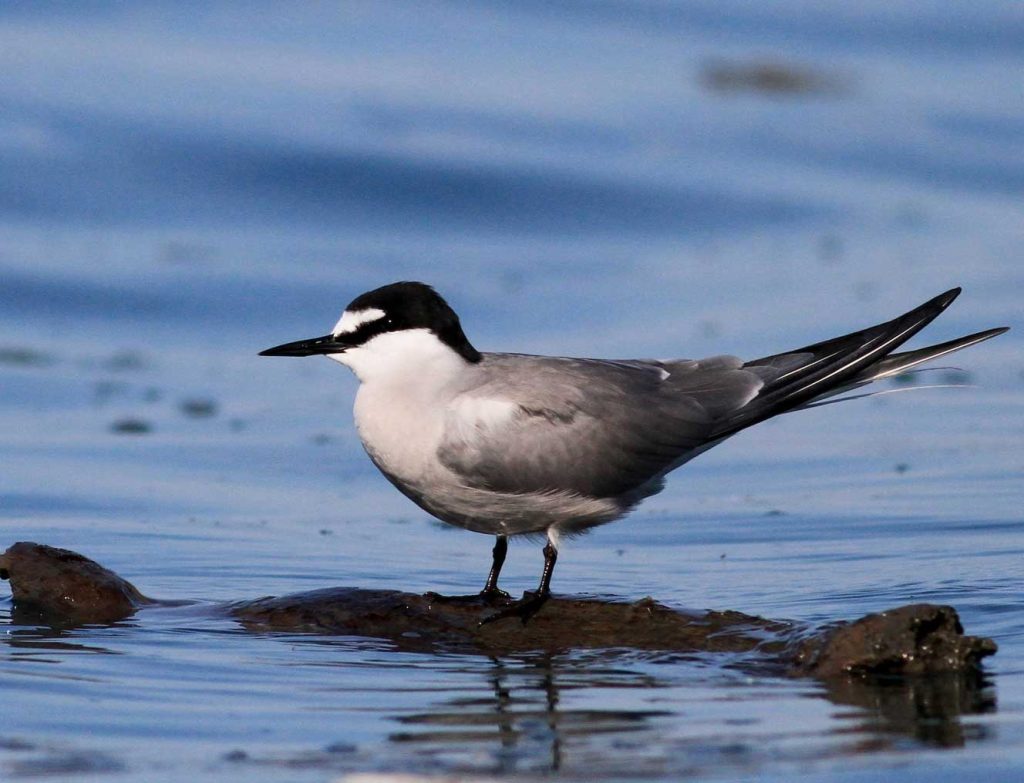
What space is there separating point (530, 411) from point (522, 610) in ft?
2.46

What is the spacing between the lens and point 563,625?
5793 mm

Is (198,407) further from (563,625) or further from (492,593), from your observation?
(563,625)

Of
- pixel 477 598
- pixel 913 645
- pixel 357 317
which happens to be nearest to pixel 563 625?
pixel 477 598

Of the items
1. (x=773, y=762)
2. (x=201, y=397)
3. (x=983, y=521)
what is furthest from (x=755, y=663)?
(x=201, y=397)

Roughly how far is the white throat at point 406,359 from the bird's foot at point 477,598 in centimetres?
72

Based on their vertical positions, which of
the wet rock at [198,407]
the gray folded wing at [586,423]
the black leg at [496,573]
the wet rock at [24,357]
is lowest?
the black leg at [496,573]

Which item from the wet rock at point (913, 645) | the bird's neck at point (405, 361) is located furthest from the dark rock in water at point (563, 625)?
the bird's neck at point (405, 361)

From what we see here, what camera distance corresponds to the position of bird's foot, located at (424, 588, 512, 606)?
588 cm

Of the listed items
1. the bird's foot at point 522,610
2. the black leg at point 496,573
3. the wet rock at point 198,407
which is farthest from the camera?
the wet rock at point 198,407

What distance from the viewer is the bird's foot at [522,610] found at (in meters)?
5.79

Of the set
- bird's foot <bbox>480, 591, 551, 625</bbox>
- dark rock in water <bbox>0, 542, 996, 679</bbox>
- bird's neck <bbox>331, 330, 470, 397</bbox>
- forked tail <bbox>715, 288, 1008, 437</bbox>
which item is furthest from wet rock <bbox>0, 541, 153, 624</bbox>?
forked tail <bbox>715, 288, 1008, 437</bbox>

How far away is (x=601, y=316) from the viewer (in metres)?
12.0

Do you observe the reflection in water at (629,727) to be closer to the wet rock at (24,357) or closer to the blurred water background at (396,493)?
the blurred water background at (396,493)

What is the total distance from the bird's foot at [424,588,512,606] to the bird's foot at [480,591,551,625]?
107mm
